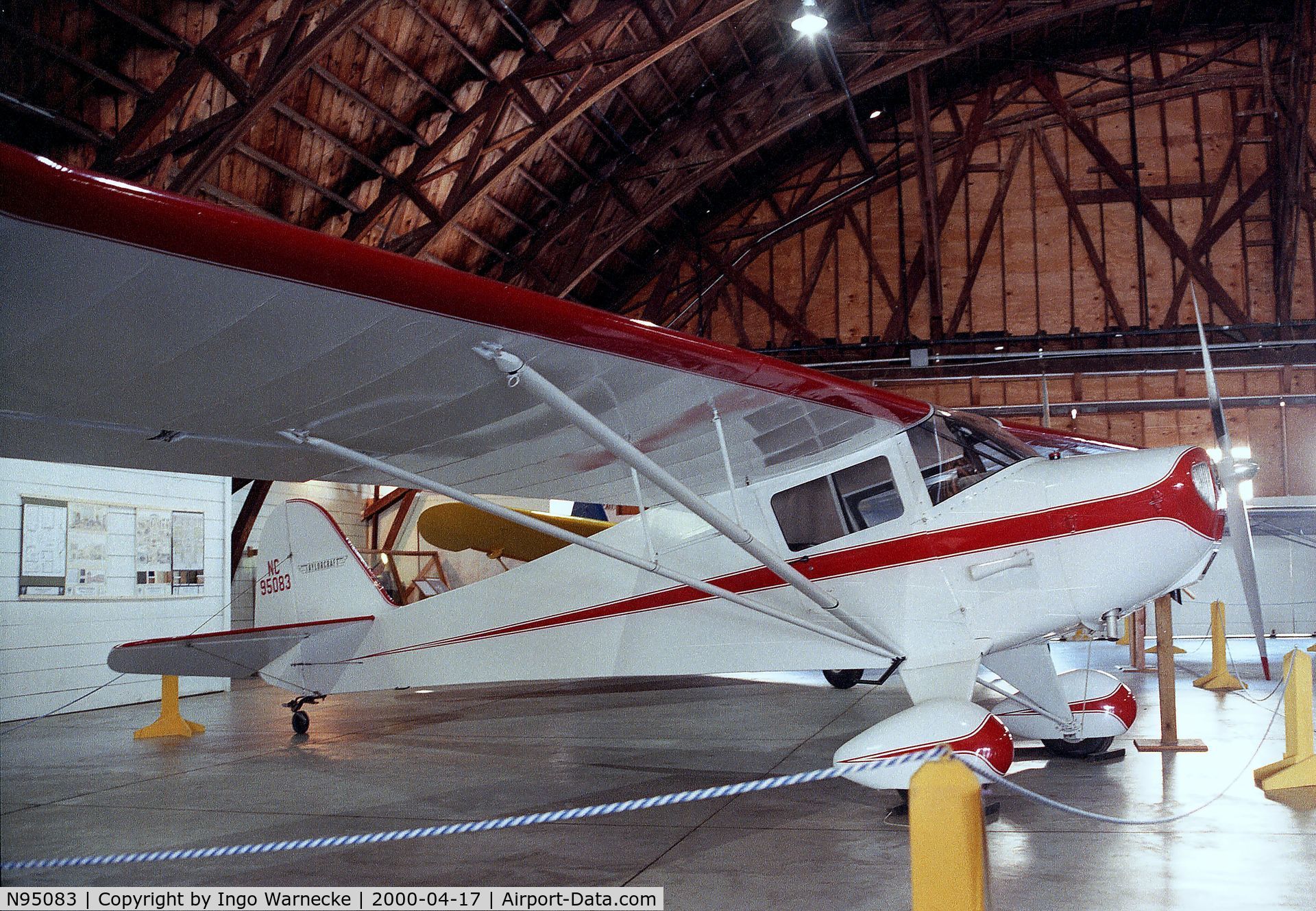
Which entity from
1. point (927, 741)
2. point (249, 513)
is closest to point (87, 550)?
point (249, 513)

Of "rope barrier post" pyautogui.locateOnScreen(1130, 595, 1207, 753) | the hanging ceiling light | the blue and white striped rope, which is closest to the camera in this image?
the blue and white striped rope

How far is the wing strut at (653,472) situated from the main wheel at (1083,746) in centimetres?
182

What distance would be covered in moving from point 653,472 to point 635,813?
198 centimetres

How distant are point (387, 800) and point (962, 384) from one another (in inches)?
666

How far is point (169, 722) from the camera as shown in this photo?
28.9 ft

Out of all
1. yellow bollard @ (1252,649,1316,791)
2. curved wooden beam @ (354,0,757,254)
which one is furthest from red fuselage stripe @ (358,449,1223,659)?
curved wooden beam @ (354,0,757,254)

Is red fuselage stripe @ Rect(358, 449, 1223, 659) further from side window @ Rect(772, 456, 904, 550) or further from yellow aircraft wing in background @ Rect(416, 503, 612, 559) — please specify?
yellow aircraft wing in background @ Rect(416, 503, 612, 559)

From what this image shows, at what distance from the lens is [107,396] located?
3.97 metres

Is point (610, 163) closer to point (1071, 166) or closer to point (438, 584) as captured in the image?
point (438, 584)

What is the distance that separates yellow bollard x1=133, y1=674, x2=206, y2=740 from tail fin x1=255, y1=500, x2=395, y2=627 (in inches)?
46.6

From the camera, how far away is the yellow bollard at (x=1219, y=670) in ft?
33.4

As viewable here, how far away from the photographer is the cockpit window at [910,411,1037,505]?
5.37 m

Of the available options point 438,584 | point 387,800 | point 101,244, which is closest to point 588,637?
point 387,800

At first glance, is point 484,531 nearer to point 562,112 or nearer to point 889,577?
point 562,112
